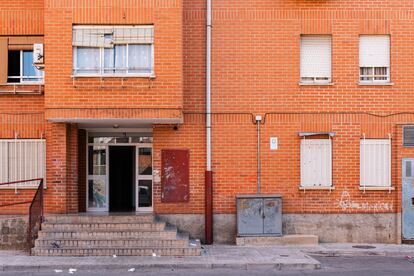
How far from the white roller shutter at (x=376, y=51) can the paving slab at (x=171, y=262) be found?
570cm

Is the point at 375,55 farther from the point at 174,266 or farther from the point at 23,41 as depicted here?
the point at 23,41

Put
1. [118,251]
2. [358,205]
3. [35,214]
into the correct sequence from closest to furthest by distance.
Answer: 1. [118,251]
2. [35,214]
3. [358,205]

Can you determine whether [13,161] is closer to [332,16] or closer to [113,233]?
[113,233]

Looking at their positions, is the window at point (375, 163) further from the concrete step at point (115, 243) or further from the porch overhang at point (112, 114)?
the concrete step at point (115, 243)

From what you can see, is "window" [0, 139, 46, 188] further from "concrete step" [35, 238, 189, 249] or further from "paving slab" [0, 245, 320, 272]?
"paving slab" [0, 245, 320, 272]

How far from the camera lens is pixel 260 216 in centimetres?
1523

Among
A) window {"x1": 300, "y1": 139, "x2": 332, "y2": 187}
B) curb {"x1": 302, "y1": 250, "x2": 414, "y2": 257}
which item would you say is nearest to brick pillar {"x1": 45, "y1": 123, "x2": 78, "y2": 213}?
window {"x1": 300, "y1": 139, "x2": 332, "y2": 187}

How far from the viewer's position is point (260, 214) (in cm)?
1523

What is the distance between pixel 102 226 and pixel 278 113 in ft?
18.2

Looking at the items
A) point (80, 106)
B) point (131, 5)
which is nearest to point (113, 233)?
point (80, 106)

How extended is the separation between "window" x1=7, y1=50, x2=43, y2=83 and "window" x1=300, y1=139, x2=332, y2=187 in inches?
296

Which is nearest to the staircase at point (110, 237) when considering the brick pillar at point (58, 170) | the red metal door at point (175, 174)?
the brick pillar at point (58, 170)

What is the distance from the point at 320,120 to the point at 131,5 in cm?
588

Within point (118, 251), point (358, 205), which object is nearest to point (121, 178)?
point (118, 251)
